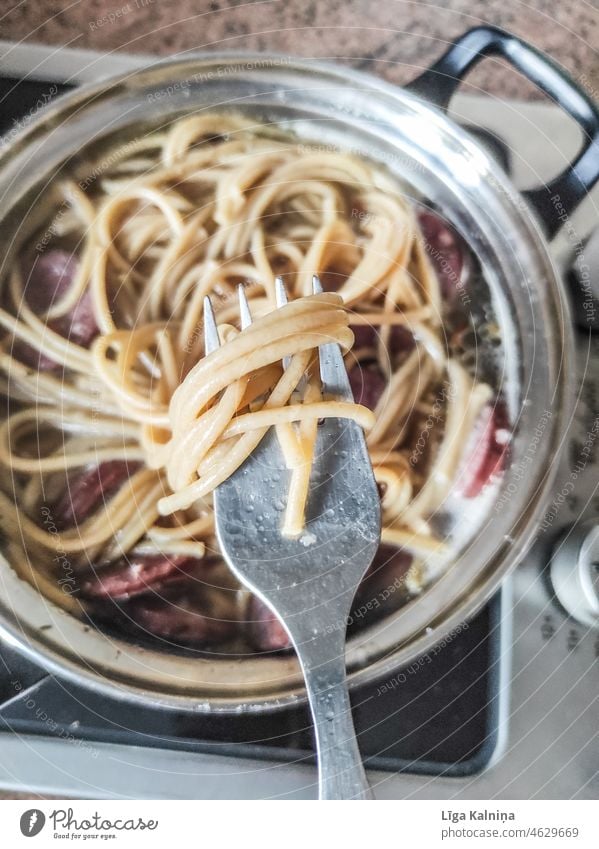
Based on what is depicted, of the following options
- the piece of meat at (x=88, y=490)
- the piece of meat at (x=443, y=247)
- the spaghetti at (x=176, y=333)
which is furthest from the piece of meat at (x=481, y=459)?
the piece of meat at (x=88, y=490)

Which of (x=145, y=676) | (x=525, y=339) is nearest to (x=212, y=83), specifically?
(x=525, y=339)

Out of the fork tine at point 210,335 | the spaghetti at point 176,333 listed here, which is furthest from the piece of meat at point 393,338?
the fork tine at point 210,335

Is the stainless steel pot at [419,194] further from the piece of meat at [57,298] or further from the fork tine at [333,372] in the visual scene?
the fork tine at [333,372]

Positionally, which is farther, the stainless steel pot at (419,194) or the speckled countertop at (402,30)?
the speckled countertop at (402,30)

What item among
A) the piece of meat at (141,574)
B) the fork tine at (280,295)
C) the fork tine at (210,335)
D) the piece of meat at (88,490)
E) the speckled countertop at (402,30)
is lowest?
the piece of meat at (141,574)

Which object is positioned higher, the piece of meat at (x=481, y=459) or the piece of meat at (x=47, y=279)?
the piece of meat at (x=47, y=279)

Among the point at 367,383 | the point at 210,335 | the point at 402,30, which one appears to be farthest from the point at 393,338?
the point at 402,30
